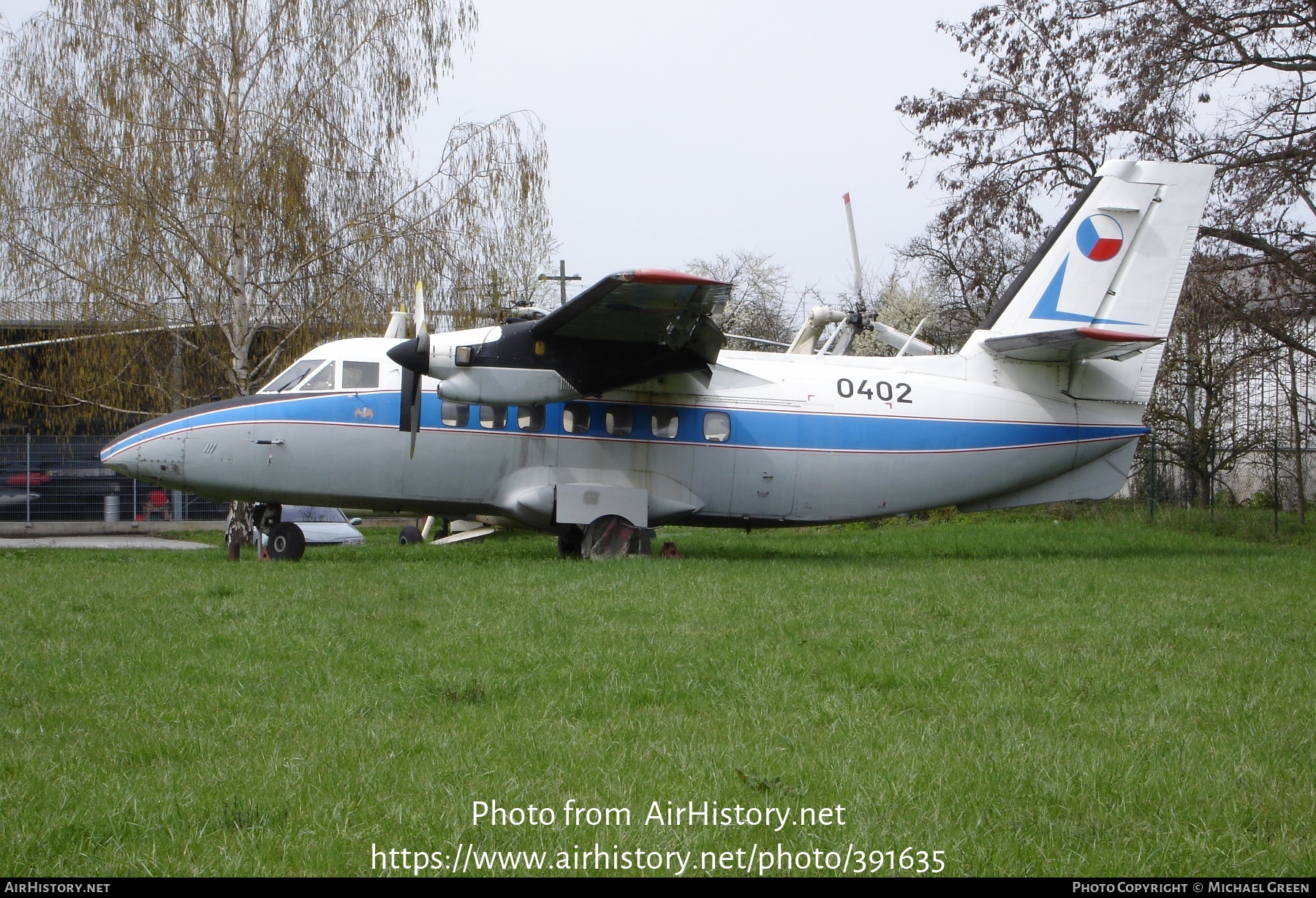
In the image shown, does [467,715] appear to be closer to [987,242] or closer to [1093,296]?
[1093,296]

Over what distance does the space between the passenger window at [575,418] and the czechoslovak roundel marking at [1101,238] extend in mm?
7344

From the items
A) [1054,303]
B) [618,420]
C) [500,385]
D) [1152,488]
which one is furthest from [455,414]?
[1152,488]

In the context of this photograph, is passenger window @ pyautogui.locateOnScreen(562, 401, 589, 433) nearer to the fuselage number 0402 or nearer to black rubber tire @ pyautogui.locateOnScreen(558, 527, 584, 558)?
black rubber tire @ pyautogui.locateOnScreen(558, 527, 584, 558)

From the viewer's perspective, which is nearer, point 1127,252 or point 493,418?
point 493,418

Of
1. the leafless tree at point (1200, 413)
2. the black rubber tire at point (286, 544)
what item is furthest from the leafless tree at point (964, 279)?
the black rubber tire at point (286, 544)

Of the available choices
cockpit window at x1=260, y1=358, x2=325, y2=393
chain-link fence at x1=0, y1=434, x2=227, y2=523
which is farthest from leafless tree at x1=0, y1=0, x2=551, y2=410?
chain-link fence at x1=0, y1=434, x2=227, y2=523

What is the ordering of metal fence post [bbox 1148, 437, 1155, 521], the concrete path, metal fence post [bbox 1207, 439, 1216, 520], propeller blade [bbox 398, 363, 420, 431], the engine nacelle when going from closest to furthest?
1. the engine nacelle
2. propeller blade [bbox 398, 363, 420, 431]
3. metal fence post [bbox 1148, 437, 1155, 521]
4. the concrete path
5. metal fence post [bbox 1207, 439, 1216, 520]

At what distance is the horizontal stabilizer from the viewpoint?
42.6 feet

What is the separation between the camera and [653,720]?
A: 4.92 m

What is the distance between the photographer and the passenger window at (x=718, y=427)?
45.4 ft

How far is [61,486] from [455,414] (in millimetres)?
18894

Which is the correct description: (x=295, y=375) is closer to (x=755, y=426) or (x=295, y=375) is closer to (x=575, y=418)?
(x=575, y=418)

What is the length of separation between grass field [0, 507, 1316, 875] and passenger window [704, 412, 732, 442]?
4531 millimetres

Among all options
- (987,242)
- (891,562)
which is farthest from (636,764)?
(987,242)
